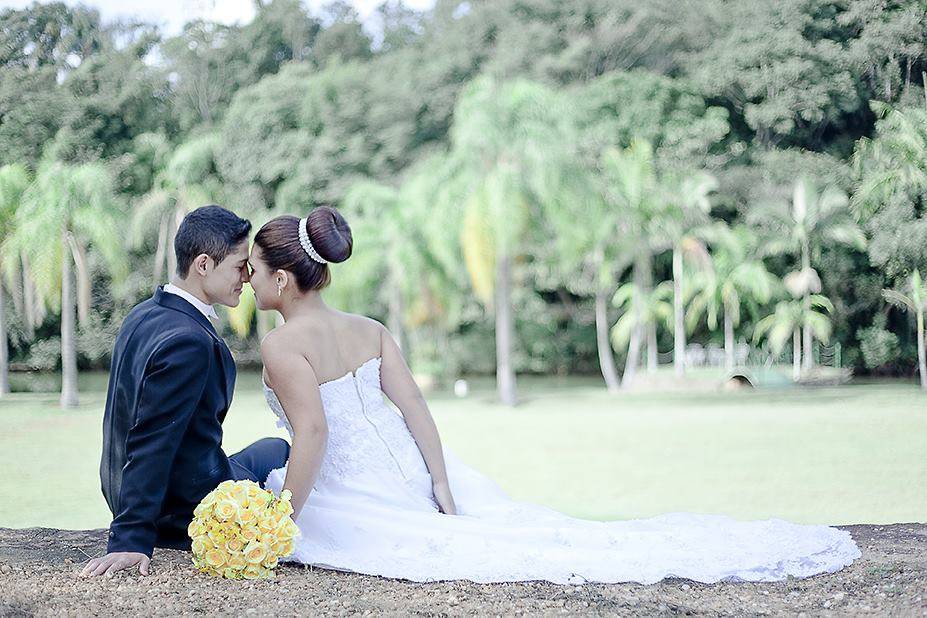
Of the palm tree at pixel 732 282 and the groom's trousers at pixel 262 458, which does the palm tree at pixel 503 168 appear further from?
the groom's trousers at pixel 262 458

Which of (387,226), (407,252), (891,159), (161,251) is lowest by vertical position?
(161,251)

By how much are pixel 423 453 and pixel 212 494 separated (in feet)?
2.29

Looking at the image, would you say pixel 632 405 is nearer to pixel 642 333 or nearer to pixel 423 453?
pixel 642 333

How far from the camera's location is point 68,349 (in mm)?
6672

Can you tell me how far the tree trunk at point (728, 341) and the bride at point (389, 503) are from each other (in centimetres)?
598

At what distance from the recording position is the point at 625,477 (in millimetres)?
6941

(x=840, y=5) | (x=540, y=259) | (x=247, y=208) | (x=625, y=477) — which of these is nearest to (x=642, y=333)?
(x=540, y=259)

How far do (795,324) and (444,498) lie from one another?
4.10 m

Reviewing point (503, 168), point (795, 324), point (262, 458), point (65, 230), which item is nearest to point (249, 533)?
point (262, 458)

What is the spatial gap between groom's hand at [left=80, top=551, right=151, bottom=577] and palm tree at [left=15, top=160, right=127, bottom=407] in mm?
4320

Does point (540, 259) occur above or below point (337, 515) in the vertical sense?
above

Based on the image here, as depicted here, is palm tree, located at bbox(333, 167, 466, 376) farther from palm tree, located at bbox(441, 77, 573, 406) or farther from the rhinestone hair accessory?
the rhinestone hair accessory

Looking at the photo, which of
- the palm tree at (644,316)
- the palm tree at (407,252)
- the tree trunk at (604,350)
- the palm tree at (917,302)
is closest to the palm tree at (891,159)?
the palm tree at (917,302)

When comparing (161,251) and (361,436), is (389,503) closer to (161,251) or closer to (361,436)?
(361,436)
